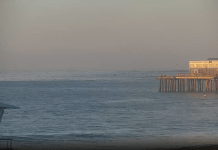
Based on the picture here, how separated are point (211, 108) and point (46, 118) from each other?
70.1ft

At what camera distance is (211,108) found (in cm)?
5450

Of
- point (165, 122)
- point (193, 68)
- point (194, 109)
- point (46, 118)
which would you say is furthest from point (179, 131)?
point (193, 68)

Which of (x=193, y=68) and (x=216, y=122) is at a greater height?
(x=193, y=68)

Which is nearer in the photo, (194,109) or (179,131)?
(179,131)

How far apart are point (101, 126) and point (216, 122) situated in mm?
10567

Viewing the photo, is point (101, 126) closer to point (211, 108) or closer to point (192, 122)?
point (192, 122)

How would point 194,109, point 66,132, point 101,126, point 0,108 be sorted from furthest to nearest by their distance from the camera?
point 194,109 → point 101,126 → point 66,132 → point 0,108

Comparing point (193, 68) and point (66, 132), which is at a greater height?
point (193, 68)

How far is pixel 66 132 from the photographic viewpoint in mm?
33688

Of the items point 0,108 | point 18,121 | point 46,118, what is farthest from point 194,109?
point 0,108

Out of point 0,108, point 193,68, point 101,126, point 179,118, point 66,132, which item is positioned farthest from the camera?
point 193,68

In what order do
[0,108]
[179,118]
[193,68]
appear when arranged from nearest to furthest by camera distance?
[0,108] < [179,118] < [193,68]

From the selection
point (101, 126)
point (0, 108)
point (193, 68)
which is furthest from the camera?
point (193, 68)

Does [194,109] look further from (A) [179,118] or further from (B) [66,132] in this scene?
(B) [66,132]
